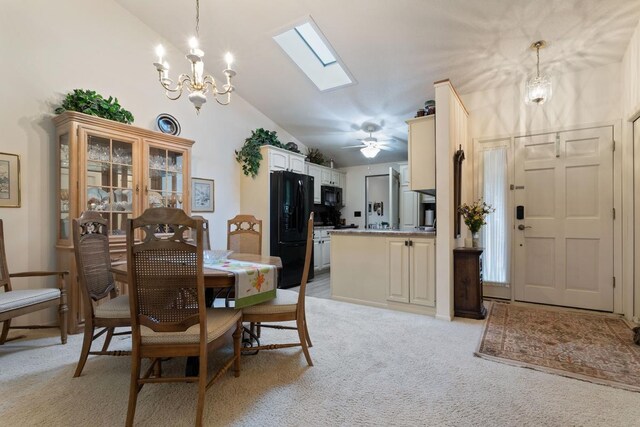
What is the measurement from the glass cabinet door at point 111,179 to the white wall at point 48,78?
425 millimetres

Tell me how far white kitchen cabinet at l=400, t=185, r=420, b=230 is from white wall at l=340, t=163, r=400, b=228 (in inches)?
33.9

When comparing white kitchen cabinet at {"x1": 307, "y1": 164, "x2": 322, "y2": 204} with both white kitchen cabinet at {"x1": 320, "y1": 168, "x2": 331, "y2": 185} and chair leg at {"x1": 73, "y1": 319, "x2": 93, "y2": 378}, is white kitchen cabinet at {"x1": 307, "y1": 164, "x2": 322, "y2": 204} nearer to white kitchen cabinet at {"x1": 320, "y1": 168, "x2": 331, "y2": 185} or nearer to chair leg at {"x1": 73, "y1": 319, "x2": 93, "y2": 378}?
white kitchen cabinet at {"x1": 320, "y1": 168, "x2": 331, "y2": 185}

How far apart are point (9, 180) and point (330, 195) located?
15.5ft

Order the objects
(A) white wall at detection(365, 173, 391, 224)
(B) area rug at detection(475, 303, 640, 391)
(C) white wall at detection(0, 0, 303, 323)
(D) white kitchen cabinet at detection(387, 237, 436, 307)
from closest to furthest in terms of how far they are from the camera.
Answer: (B) area rug at detection(475, 303, 640, 391) < (C) white wall at detection(0, 0, 303, 323) < (D) white kitchen cabinet at detection(387, 237, 436, 307) < (A) white wall at detection(365, 173, 391, 224)

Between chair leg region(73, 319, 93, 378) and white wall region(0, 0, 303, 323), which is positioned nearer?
chair leg region(73, 319, 93, 378)

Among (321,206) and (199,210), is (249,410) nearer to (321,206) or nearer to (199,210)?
(199,210)

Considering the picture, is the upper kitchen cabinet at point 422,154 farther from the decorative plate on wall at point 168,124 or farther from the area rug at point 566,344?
the decorative plate on wall at point 168,124

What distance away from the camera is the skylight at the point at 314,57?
3760mm

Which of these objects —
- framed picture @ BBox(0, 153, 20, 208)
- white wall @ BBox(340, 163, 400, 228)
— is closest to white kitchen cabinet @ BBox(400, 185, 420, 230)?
white wall @ BBox(340, 163, 400, 228)

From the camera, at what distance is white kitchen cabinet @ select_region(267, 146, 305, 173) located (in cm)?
477

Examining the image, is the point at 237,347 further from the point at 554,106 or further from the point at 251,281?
the point at 554,106

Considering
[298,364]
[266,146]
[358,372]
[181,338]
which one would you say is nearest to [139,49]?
[266,146]

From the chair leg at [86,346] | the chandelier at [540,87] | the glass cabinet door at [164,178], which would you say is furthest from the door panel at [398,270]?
the chair leg at [86,346]

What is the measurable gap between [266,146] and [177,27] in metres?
1.83
